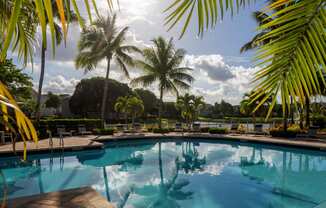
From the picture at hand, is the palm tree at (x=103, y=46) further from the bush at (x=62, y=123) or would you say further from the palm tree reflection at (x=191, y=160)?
Result: the palm tree reflection at (x=191, y=160)

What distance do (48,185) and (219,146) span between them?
9.95 meters

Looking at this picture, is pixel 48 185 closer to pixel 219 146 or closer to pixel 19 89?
pixel 219 146

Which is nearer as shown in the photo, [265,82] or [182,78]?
[265,82]

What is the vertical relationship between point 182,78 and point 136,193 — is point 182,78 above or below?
above

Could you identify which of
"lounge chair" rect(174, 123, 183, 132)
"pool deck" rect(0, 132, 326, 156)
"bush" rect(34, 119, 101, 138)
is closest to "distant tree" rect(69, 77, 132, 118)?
"bush" rect(34, 119, 101, 138)

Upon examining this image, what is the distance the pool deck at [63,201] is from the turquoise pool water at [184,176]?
719 mm

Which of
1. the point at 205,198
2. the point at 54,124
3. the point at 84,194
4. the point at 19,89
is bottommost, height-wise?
the point at 205,198

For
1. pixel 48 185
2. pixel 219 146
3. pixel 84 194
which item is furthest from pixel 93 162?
pixel 219 146

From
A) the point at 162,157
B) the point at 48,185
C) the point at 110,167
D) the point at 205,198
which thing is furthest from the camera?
the point at 162,157

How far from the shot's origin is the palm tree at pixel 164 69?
18.2 meters

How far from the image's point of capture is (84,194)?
4.31m

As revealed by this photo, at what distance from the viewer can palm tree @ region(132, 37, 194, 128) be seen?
1825cm

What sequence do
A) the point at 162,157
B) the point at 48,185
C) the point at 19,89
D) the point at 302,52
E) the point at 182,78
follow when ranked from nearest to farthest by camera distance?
the point at 302,52 < the point at 48,185 < the point at 162,157 < the point at 19,89 < the point at 182,78

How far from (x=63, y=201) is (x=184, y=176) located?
15.8 ft
